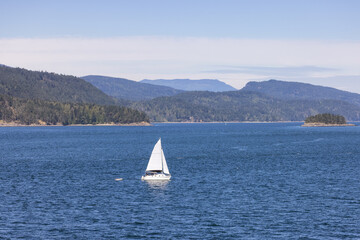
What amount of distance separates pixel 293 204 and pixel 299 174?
32.3m

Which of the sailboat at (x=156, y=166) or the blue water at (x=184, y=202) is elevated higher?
the sailboat at (x=156, y=166)

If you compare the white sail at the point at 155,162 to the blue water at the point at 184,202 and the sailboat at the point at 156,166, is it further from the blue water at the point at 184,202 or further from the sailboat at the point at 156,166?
the blue water at the point at 184,202

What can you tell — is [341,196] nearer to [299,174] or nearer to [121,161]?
[299,174]

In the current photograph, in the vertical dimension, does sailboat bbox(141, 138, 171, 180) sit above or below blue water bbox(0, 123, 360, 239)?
above

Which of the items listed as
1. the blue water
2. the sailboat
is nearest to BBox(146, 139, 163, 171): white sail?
the sailboat

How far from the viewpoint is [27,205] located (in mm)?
63250

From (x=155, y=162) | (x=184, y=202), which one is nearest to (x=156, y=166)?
(x=155, y=162)

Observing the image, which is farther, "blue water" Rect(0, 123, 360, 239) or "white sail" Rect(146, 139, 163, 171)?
"white sail" Rect(146, 139, 163, 171)

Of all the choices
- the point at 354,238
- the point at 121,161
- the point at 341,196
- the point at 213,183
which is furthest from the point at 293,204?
the point at 121,161

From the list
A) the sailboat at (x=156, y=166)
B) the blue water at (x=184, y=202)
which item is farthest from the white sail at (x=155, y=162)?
the blue water at (x=184, y=202)

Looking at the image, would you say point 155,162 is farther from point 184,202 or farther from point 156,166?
point 184,202

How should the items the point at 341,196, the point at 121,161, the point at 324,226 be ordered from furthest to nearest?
the point at 121,161 → the point at 341,196 → the point at 324,226

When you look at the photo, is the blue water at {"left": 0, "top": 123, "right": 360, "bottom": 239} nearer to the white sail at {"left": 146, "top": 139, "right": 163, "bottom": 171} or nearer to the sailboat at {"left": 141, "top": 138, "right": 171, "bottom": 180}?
the sailboat at {"left": 141, "top": 138, "right": 171, "bottom": 180}

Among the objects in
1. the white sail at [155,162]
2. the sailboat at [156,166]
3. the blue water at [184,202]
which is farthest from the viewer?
the white sail at [155,162]
